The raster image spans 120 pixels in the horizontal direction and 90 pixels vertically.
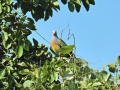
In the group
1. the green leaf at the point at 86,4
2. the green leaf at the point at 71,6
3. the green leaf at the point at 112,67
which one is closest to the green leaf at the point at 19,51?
the green leaf at the point at 71,6

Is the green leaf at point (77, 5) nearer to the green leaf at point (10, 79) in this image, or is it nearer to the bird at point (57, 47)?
the bird at point (57, 47)

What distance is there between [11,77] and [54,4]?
4.30 feet

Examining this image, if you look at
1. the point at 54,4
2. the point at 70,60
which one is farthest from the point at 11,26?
the point at 70,60

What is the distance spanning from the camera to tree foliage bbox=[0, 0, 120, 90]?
268 cm

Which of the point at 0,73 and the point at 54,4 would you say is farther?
the point at 0,73

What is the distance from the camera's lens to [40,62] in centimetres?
263

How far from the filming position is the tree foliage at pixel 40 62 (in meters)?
2.68

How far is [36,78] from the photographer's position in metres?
2.73

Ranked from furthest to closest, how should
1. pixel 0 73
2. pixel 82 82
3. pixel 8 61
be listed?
pixel 8 61, pixel 0 73, pixel 82 82

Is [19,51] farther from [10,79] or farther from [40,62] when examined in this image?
[10,79]

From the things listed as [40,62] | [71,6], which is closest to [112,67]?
[40,62]

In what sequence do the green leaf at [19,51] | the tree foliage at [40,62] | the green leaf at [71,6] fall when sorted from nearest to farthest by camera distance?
the tree foliage at [40,62] → the green leaf at [19,51] → the green leaf at [71,6]

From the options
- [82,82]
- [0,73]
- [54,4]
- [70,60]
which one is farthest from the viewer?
[0,73]

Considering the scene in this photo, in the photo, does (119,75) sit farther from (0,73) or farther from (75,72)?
(0,73)
